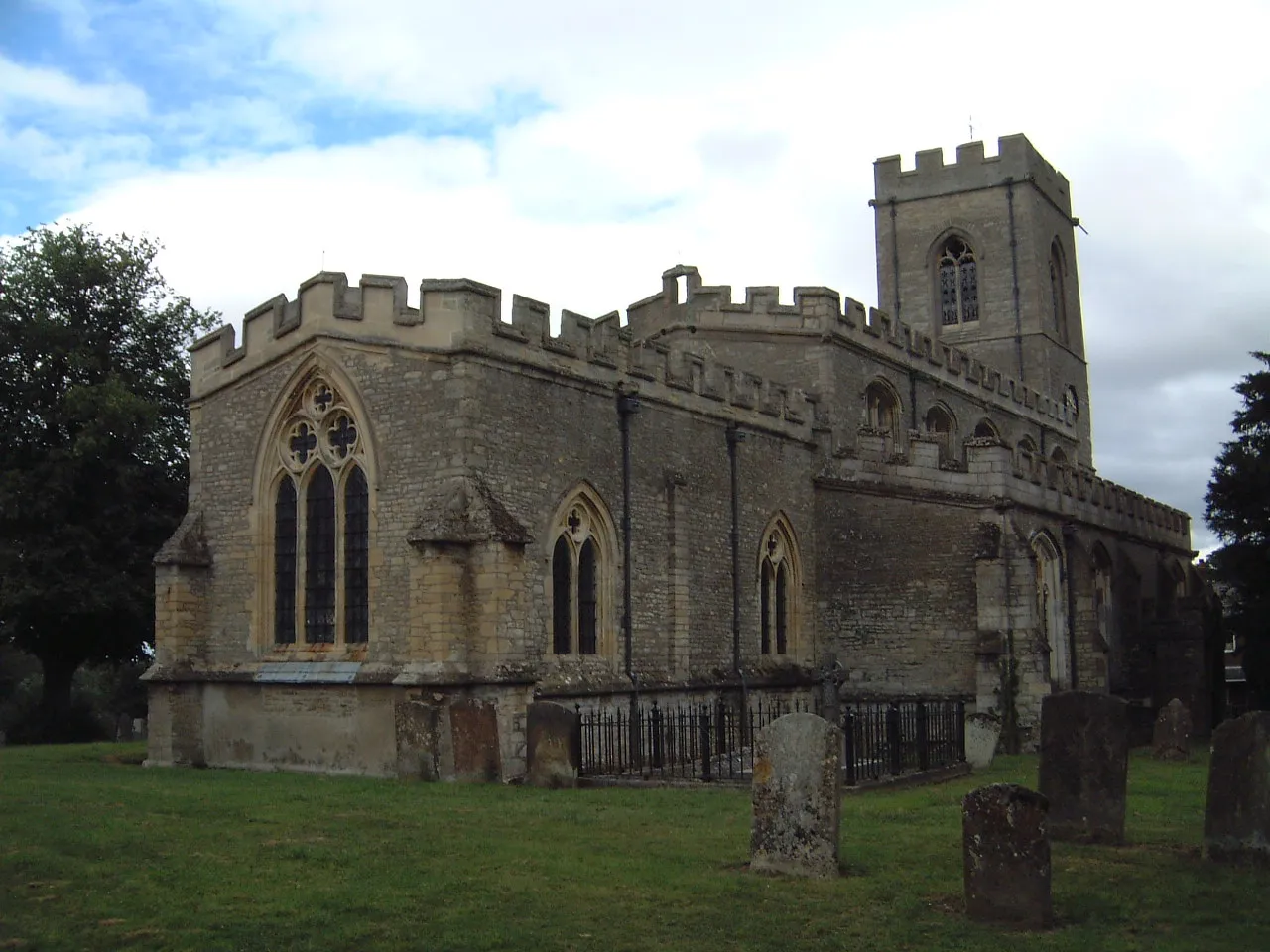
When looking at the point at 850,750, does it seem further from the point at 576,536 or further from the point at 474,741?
the point at 576,536

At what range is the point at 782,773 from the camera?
10828mm

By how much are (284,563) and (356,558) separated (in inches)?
69.3

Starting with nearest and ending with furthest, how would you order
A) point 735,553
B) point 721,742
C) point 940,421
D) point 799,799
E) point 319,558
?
point 799,799 → point 721,742 → point 319,558 → point 735,553 → point 940,421

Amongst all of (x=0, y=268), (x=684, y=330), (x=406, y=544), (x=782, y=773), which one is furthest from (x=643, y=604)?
(x=0, y=268)

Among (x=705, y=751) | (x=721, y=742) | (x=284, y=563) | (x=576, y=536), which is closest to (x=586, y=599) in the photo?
(x=576, y=536)

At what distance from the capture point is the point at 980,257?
142 feet

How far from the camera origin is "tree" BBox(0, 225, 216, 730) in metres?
27.1

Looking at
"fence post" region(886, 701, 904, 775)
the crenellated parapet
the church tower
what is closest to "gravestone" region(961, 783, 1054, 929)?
"fence post" region(886, 701, 904, 775)

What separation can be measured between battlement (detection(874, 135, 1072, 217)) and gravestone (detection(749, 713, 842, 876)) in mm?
35529

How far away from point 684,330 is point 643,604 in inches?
358

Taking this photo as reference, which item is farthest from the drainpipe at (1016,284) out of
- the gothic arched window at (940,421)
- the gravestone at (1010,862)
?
the gravestone at (1010,862)

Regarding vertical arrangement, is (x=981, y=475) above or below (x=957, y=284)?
→ below

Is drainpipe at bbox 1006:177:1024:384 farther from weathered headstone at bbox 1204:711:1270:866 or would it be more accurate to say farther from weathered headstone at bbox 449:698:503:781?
weathered headstone at bbox 1204:711:1270:866

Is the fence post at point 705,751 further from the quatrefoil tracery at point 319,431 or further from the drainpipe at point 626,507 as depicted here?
the quatrefoil tracery at point 319,431
